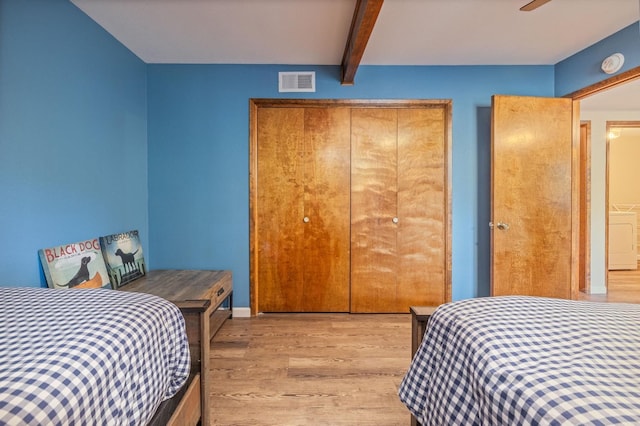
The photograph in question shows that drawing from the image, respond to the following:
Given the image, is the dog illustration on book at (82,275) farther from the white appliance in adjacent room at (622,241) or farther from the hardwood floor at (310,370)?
the white appliance in adjacent room at (622,241)

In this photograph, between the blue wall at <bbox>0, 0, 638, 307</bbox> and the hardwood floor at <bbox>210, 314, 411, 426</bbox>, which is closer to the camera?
the hardwood floor at <bbox>210, 314, 411, 426</bbox>

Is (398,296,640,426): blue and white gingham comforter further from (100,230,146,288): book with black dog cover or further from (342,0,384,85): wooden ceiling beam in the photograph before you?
(100,230,146,288): book with black dog cover

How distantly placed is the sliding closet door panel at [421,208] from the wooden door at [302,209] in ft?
1.73

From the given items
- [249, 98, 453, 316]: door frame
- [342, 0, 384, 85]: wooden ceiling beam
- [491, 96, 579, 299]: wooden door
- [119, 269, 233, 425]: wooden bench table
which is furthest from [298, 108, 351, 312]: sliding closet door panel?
[491, 96, 579, 299]: wooden door

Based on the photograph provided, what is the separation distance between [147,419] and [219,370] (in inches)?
42.7

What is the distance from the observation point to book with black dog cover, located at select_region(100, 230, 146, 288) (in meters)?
2.21

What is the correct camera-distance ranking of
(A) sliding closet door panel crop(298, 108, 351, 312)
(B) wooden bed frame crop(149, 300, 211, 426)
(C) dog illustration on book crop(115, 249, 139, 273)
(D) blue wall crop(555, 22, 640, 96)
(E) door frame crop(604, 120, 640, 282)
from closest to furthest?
(B) wooden bed frame crop(149, 300, 211, 426), (D) blue wall crop(555, 22, 640, 96), (C) dog illustration on book crop(115, 249, 139, 273), (A) sliding closet door panel crop(298, 108, 351, 312), (E) door frame crop(604, 120, 640, 282)

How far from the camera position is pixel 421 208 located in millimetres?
2865

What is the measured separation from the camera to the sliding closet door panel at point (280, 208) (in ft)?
9.29

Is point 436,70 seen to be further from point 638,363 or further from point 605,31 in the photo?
point 638,363

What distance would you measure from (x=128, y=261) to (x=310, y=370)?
1.67 meters

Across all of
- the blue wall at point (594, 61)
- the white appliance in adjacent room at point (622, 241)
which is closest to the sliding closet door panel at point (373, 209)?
the blue wall at point (594, 61)

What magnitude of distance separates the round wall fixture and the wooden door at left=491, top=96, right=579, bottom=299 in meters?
0.35

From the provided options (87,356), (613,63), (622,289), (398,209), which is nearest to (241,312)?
(398,209)
